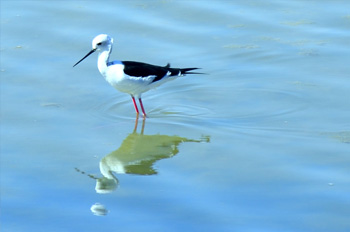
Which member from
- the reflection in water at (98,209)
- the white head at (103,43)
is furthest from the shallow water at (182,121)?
the white head at (103,43)

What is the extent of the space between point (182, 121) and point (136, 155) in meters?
0.73

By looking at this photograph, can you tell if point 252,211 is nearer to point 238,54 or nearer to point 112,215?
point 112,215

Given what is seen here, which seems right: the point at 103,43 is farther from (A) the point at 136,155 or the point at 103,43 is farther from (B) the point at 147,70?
(A) the point at 136,155

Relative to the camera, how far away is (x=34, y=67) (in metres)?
7.73

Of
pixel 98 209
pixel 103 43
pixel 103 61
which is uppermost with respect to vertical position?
pixel 103 43

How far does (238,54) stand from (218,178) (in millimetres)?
2729

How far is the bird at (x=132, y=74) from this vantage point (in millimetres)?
6884

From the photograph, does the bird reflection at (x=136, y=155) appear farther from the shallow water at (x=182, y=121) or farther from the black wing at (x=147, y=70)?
the black wing at (x=147, y=70)

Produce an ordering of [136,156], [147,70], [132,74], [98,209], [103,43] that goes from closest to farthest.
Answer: [98,209] → [136,156] → [132,74] → [147,70] → [103,43]

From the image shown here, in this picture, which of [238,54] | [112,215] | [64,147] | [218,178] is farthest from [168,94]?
[112,215]

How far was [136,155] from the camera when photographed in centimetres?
612

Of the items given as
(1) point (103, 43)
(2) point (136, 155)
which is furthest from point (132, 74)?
(2) point (136, 155)

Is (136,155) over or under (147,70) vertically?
under

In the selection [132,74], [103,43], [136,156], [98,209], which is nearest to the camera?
[98,209]
